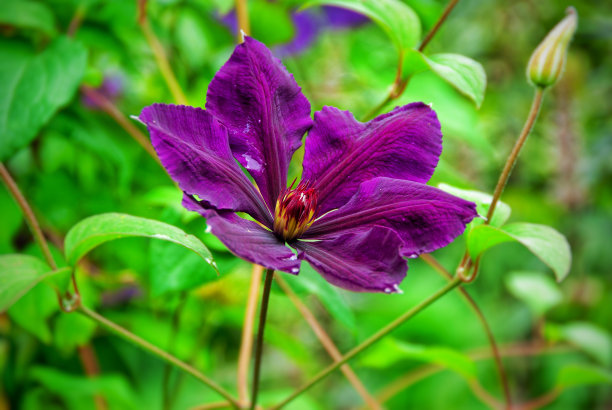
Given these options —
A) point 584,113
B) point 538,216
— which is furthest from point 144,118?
point 584,113

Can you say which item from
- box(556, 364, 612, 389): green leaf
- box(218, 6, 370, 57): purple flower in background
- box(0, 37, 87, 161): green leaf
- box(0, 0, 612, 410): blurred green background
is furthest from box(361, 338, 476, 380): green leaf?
box(218, 6, 370, 57): purple flower in background

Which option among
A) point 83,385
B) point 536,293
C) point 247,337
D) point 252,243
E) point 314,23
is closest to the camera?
point 252,243

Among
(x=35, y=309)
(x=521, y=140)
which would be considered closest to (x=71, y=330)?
(x=35, y=309)

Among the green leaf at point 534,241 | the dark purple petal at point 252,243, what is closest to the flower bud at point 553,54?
the green leaf at point 534,241

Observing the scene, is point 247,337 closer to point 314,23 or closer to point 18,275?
point 18,275

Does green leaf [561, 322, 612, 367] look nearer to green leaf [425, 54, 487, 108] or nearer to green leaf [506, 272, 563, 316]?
green leaf [506, 272, 563, 316]

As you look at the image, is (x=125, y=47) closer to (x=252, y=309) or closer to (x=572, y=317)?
(x=252, y=309)

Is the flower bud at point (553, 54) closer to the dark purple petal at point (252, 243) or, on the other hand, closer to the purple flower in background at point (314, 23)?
the dark purple petal at point (252, 243)
